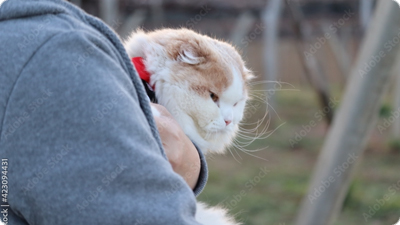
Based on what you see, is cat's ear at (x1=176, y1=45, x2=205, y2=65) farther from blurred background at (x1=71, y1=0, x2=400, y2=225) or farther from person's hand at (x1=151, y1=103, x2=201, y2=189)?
blurred background at (x1=71, y1=0, x2=400, y2=225)

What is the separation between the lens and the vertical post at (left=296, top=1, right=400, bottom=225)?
2.13m

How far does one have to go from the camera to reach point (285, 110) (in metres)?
8.62

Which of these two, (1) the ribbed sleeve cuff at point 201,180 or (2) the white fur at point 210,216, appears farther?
(2) the white fur at point 210,216

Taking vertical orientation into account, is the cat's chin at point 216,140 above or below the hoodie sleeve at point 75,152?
below

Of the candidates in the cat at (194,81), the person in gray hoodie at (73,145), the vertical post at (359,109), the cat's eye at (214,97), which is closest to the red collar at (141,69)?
the cat at (194,81)

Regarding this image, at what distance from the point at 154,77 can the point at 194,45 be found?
12 cm

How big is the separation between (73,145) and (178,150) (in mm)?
246

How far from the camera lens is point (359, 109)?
2195 mm

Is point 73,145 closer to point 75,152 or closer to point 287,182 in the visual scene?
point 75,152

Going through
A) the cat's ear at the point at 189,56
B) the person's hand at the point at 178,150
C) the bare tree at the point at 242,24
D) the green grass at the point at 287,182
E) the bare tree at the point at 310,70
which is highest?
the cat's ear at the point at 189,56

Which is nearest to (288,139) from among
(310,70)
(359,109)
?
(310,70)

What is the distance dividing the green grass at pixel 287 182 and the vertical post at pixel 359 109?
66 cm

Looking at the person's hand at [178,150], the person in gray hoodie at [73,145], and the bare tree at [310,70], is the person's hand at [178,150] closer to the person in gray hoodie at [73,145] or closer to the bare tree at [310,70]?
the person in gray hoodie at [73,145]

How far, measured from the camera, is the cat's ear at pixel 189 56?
1.03 m
